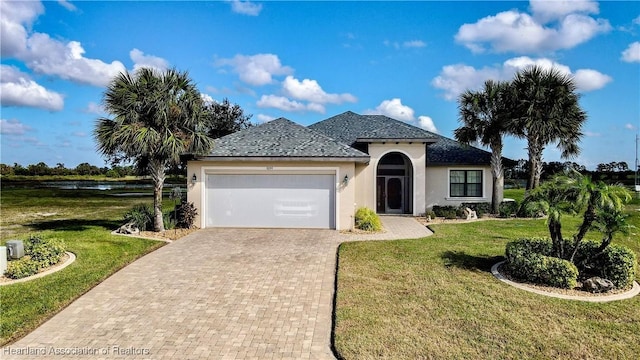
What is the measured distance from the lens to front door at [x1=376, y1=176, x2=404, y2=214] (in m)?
22.3

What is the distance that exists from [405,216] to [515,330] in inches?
572

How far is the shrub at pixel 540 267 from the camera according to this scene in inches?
332

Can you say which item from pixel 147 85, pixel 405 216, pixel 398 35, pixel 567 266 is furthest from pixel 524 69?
pixel 147 85

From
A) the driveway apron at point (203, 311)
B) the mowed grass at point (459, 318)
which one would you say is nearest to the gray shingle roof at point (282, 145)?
the driveway apron at point (203, 311)

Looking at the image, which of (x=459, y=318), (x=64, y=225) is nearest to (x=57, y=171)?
(x=64, y=225)

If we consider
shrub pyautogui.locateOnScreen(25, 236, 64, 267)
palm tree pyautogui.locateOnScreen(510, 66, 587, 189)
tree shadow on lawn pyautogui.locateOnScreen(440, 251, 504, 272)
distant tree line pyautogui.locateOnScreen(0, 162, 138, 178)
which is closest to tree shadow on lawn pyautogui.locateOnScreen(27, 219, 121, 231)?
shrub pyautogui.locateOnScreen(25, 236, 64, 267)

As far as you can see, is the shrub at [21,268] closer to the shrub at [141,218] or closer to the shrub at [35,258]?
the shrub at [35,258]

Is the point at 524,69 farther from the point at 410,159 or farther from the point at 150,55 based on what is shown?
the point at 150,55

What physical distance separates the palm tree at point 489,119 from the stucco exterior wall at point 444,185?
3.29ft

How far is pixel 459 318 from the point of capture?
6.87 m

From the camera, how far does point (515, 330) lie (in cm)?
642

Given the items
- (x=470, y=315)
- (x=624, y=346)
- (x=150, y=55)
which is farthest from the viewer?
(x=150, y=55)

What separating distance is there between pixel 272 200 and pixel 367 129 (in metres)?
9.08

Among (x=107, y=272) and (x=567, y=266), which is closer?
(x=567, y=266)
